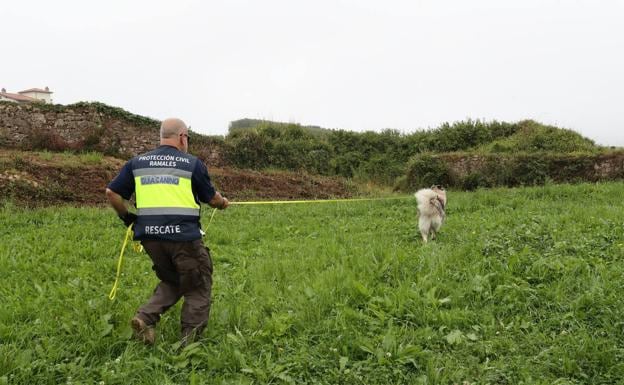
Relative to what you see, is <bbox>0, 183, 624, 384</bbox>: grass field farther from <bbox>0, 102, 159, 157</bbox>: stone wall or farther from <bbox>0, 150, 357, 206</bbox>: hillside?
<bbox>0, 102, 159, 157</bbox>: stone wall

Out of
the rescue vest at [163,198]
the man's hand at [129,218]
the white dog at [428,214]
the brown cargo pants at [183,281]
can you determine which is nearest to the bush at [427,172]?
→ the white dog at [428,214]

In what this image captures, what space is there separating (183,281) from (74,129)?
17569mm

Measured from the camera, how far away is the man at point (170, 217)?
4055mm

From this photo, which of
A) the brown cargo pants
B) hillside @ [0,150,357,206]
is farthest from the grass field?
hillside @ [0,150,357,206]

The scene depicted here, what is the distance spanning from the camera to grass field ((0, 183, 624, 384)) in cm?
363

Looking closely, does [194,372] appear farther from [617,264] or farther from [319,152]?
[319,152]

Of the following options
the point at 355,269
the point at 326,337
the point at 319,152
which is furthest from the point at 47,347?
the point at 319,152

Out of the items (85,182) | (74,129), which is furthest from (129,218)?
(74,129)

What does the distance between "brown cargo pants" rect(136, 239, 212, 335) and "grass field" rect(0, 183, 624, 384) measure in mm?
224

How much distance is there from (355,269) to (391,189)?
1703 centimetres

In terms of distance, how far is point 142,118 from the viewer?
21031 millimetres

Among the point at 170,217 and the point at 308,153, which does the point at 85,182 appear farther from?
the point at 308,153

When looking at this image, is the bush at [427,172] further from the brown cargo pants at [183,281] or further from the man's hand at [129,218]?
the man's hand at [129,218]

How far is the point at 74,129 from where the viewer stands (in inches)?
755
